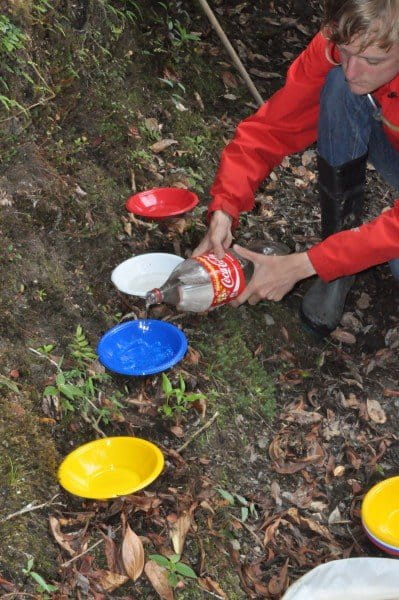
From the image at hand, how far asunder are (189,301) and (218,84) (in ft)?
7.53

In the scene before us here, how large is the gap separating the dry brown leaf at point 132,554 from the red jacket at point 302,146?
1415mm

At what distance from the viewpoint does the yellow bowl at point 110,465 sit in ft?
9.69

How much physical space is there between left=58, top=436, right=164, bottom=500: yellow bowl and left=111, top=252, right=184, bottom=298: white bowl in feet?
2.96

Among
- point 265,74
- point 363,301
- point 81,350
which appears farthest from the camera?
point 265,74

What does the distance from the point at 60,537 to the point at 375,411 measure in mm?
1770

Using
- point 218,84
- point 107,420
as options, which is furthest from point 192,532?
point 218,84

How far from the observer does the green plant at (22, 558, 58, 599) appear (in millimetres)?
2605

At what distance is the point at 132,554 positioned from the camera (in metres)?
2.80

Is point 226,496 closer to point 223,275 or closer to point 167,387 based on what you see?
point 167,387

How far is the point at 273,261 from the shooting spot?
11.3 feet

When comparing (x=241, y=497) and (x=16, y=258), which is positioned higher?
(x=16, y=258)

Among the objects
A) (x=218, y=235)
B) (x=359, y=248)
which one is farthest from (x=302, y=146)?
(x=359, y=248)

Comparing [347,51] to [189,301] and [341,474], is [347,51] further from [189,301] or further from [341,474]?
[341,474]

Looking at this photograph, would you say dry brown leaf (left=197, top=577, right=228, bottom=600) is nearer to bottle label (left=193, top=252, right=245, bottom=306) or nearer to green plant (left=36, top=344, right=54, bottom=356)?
green plant (left=36, top=344, right=54, bottom=356)
